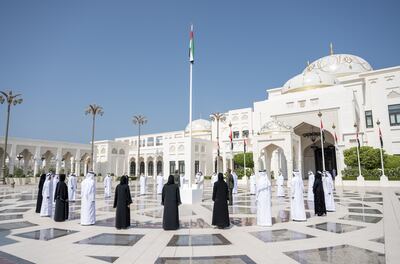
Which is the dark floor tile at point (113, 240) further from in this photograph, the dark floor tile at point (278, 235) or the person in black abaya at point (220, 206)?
the dark floor tile at point (278, 235)

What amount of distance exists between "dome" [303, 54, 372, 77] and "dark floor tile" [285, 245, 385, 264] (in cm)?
3606

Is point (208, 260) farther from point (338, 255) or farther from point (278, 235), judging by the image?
point (278, 235)

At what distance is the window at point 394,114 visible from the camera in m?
28.3

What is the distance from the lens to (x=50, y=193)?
977cm

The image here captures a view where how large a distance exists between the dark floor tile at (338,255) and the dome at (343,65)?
36.1 m

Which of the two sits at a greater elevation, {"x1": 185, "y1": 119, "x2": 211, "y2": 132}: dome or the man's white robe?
{"x1": 185, "y1": 119, "x2": 211, "y2": 132}: dome

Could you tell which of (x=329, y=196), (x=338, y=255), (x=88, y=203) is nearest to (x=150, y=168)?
(x=329, y=196)

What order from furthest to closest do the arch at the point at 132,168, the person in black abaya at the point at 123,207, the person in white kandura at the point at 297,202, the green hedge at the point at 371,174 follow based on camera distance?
the arch at the point at 132,168, the green hedge at the point at 371,174, the person in white kandura at the point at 297,202, the person in black abaya at the point at 123,207

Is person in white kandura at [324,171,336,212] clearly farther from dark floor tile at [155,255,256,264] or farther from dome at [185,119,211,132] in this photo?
dome at [185,119,211,132]

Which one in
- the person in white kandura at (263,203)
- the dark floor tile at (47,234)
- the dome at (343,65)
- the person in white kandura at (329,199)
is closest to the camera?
the dark floor tile at (47,234)

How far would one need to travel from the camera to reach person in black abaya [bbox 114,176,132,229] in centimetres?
695

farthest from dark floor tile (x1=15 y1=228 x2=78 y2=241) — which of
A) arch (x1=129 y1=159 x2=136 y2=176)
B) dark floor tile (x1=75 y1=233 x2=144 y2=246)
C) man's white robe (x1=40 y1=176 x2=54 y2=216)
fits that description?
arch (x1=129 y1=159 x2=136 y2=176)

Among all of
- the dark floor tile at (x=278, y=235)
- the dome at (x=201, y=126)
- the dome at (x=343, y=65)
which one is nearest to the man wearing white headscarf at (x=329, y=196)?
the dark floor tile at (x=278, y=235)

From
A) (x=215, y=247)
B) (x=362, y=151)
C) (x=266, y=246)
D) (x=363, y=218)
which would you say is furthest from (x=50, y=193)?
(x=362, y=151)
